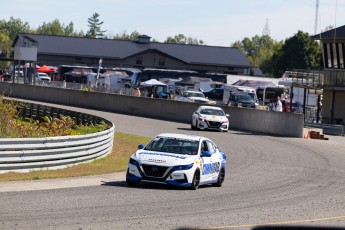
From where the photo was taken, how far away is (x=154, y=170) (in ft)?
65.6

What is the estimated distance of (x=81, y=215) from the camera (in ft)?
48.2

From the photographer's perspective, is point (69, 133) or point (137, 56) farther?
point (137, 56)

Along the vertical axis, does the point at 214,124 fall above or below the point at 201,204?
above

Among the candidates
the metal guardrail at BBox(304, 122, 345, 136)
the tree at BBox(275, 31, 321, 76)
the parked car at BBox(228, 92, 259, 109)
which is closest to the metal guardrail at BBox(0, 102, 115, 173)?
the metal guardrail at BBox(304, 122, 345, 136)

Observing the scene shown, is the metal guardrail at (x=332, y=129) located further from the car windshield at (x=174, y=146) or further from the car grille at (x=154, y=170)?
the car grille at (x=154, y=170)

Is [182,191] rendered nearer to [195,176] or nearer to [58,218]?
[195,176]

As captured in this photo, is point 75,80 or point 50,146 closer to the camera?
point 50,146

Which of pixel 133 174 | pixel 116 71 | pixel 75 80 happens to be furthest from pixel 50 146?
pixel 75 80

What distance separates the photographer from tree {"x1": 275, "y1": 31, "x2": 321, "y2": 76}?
524 feet

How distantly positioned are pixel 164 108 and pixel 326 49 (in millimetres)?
14466

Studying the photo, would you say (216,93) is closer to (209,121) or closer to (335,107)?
(335,107)

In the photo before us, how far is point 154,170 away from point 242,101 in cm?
4536

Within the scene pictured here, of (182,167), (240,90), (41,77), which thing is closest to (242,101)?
(240,90)

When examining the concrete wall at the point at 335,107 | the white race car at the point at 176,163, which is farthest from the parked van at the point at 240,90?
the white race car at the point at 176,163
